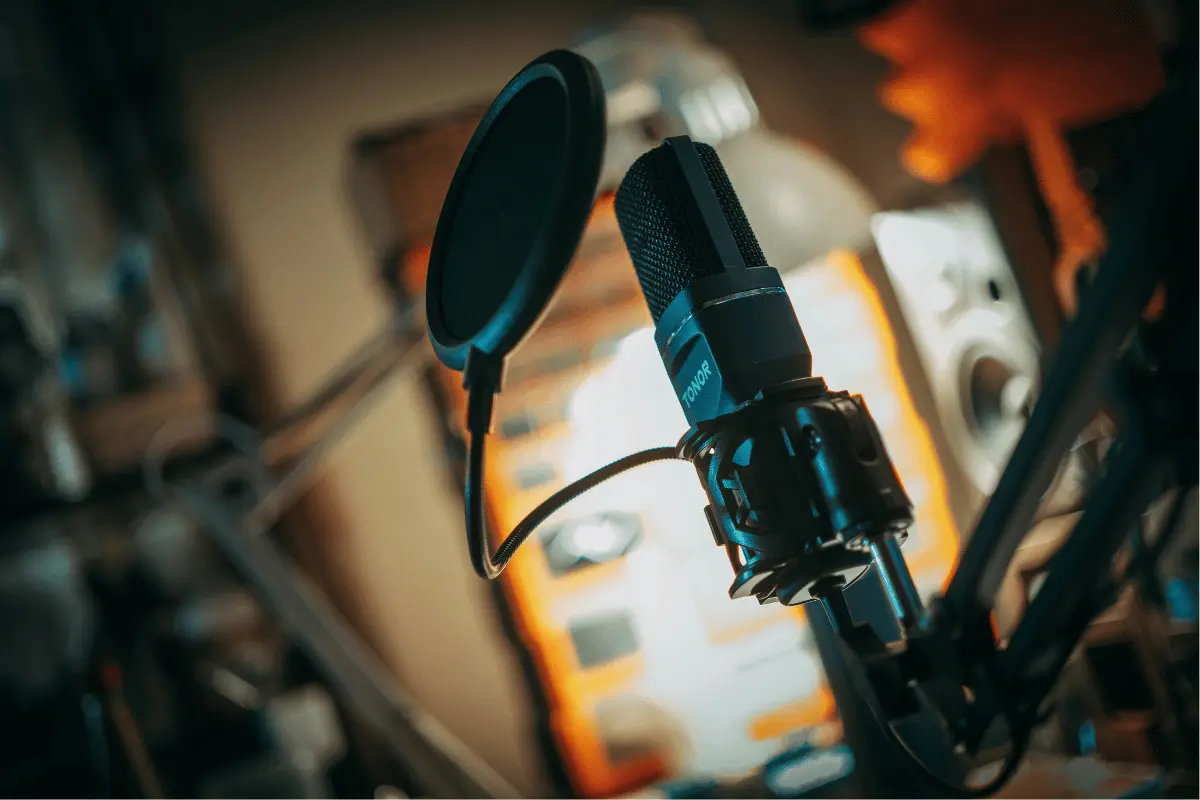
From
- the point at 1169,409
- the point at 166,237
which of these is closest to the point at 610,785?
the point at 166,237

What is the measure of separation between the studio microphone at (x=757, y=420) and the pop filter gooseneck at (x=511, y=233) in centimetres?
5

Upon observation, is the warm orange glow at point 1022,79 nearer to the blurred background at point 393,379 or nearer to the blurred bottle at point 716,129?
the blurred background at point 393,379

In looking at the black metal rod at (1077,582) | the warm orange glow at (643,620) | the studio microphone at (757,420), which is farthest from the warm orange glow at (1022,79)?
the studio microphone at (757,420)

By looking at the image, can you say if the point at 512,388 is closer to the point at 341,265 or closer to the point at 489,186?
the point at 341,265

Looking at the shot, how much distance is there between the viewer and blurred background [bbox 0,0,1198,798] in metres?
1.61

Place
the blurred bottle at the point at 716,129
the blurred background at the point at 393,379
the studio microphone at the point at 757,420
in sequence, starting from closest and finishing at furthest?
the studio microphone at the point at 757,420
the blurred bottle at the point at 716,129
the blurred background at the point at 393,379

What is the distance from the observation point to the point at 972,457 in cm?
203

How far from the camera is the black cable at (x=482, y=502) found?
14.8 inches

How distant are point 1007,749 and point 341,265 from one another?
173cm

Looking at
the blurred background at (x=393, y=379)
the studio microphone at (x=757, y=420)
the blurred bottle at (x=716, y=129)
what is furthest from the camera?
the blurred background at (x=393, y=379)

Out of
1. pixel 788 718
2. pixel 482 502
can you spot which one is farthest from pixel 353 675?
pixel 788 718

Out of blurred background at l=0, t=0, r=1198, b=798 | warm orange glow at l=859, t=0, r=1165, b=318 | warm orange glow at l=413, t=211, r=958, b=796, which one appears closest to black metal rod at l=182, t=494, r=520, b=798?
blurred background at l=0, t=0, r=1198, b=798

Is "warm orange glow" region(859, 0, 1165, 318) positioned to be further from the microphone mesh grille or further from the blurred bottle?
the microphone mesh grille

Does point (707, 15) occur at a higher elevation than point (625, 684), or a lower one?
higher
